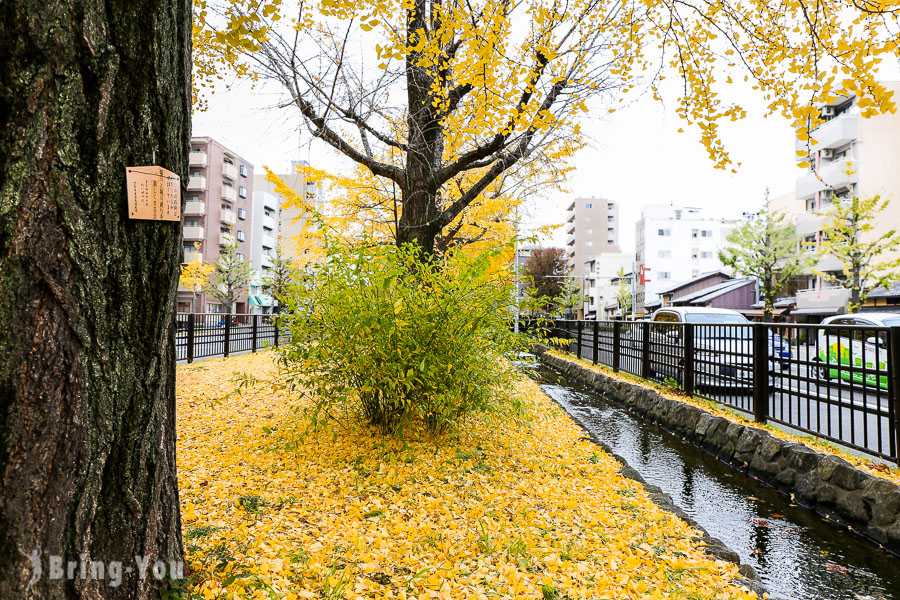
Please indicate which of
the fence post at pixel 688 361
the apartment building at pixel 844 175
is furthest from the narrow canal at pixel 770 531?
the apartment building at pixel 844 175

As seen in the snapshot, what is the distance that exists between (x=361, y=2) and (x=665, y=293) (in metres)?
49.8

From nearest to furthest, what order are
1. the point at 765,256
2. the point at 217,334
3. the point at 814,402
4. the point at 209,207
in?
the point at 814,402 < the point at 217,334 < the point at 765,256 < the point at 209,207

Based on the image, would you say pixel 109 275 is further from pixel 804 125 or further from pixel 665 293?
pixel 665 293

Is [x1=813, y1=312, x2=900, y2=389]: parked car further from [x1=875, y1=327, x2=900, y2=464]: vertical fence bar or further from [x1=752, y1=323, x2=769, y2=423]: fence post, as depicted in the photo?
[x1=752, y1=323, x2=769, y2=423]: fence post

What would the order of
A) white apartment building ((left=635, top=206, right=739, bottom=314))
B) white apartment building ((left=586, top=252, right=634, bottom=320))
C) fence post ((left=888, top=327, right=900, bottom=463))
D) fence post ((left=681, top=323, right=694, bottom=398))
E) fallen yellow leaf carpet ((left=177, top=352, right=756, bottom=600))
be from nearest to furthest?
fallen yellow leaf carpet ((left=177, top=352, right=756, bottom=600)) < fence post ((left=888, top=327, right=900, bottom=463)) < fence post ((left=681, top=323, right=694, bottom=398)) < white apartment building ((left=635, top=206, right=739, bottom=314)) < white apartment building ((left=586, top=252, right=634, bottom=320))

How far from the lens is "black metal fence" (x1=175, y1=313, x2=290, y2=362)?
38.0ft

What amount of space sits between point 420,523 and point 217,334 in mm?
11700

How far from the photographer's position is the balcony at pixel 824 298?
27.4 metres

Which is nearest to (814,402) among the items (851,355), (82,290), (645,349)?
(851,355)

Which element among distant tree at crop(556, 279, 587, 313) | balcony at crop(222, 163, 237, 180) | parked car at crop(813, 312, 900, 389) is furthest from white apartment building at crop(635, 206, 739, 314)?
parked car at crop(813, 312, 900, 389)

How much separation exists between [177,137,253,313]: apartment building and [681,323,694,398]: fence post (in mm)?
38129

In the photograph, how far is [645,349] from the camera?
9758 mm

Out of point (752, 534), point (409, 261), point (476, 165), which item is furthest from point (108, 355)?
point (476, 165)

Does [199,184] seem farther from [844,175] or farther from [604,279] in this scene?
[604,279]
